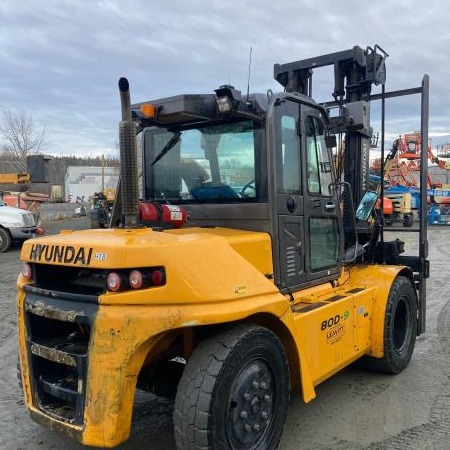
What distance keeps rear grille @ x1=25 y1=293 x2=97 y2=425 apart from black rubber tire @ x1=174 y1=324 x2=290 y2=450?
61 cm

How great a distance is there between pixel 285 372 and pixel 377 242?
2.82m

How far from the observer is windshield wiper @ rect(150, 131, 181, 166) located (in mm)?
4202

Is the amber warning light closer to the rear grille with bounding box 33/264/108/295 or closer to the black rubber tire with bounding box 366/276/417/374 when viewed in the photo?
the rear grille with bounding box 33/264/108/295

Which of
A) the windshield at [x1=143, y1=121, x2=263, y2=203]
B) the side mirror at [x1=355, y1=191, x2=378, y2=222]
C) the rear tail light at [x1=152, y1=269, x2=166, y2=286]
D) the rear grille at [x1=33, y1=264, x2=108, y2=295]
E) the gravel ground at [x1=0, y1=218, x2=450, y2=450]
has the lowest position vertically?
the gravel ground at [x1=0, y1=218, x2=450, y2=450]

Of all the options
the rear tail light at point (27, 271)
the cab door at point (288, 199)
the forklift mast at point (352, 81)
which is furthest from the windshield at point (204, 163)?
the forklift mast at point (352, 81)

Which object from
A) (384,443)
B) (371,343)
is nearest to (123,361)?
(384,443)

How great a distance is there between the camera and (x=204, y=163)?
4102 millimetres

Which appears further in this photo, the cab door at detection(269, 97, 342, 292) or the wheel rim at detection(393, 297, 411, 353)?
the wheel rim at detection(393, 297, 411, 353)

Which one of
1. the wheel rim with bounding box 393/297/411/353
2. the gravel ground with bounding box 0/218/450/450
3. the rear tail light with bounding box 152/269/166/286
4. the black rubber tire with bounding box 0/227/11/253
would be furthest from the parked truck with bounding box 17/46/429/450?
the black rubber tire with bounding box 0/227/11/253

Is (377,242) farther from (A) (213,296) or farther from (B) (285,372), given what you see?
(A) (213,296)

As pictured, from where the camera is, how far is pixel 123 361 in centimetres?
283

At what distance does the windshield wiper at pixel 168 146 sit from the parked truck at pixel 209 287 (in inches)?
0.5

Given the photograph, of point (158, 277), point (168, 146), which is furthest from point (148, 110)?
point (158, 277)

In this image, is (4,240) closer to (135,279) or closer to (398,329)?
(398,329)
